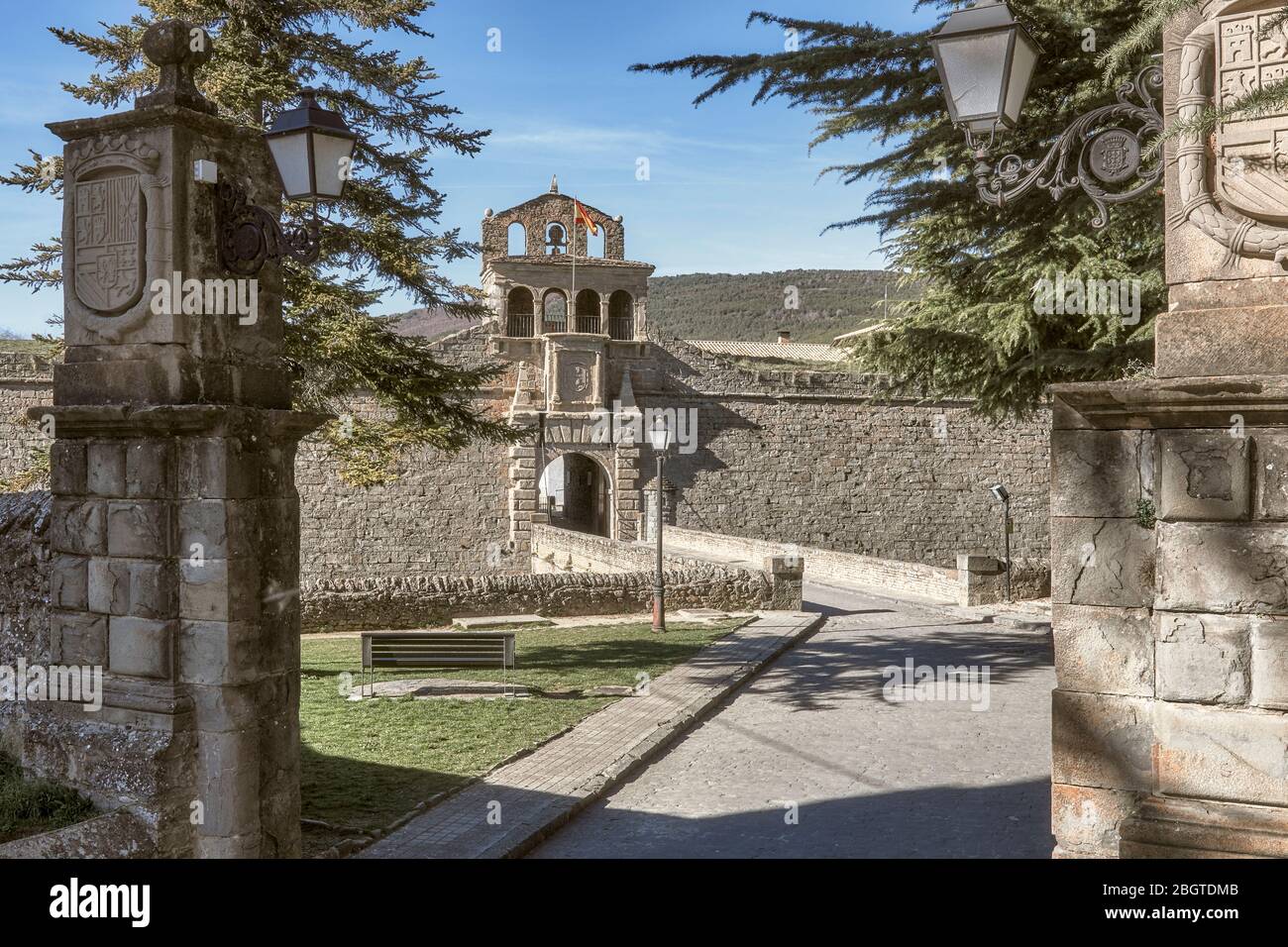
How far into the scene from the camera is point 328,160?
561 centimetres

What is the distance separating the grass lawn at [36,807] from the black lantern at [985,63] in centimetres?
522

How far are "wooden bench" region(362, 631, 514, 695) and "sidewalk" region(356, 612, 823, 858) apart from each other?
1.45 meters

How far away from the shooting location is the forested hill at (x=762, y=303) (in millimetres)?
96625

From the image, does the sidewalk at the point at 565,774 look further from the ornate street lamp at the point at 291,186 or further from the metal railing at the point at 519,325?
the metal railing at the point at 519,325

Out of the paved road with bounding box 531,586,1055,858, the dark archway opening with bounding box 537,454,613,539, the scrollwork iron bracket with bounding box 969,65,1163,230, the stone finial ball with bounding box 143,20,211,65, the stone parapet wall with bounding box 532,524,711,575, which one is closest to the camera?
the scrollwork iron bracket with bounding box 969,65,1163,230

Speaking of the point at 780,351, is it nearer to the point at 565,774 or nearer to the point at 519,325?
the point at 519,325

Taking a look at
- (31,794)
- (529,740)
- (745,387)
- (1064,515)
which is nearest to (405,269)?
(529,740)

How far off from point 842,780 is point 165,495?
17.9 ft

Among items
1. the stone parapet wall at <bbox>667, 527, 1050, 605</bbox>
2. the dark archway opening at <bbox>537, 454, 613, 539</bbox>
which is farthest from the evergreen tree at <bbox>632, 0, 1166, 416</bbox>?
the dark archway opening at <bbox>537, 454, 613, 539</bbox>

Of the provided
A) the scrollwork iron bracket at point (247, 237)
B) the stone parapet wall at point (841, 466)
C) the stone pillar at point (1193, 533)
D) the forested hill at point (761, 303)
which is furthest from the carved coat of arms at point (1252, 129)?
the forested hill at point (761, 303)

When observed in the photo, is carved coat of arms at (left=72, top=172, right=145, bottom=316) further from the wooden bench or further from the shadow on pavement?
the wooden bench

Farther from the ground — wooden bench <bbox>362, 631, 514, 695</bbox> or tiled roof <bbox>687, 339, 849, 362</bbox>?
tiled roof <bbox>687, 339, 849, 362</bbox>

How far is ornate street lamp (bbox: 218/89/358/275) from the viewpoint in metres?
5.34

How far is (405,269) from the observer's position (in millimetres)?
12156
